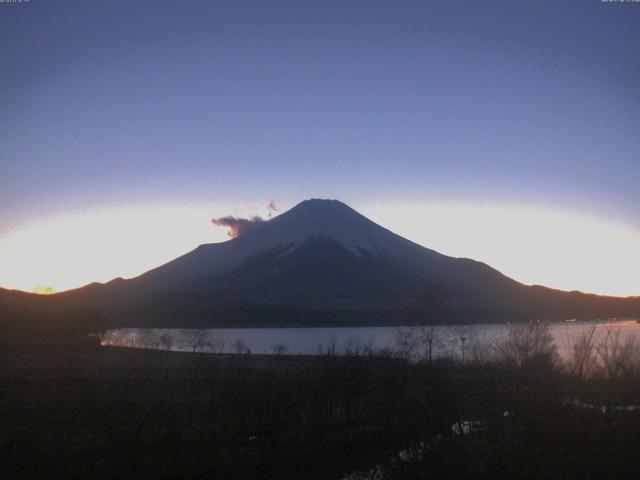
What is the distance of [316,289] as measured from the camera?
9400 cm

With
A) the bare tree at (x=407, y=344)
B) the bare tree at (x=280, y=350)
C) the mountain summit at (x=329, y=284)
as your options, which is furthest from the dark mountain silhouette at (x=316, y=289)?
the bare tree at (x=280, y=350)

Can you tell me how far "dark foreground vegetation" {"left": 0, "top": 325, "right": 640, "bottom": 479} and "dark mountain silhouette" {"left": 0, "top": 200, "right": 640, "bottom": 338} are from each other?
19939 mm

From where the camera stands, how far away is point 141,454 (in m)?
12.4

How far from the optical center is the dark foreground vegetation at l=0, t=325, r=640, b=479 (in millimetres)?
11867

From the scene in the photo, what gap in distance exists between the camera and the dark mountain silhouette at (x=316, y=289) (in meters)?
49.8

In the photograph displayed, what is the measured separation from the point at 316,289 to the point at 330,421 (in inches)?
2994

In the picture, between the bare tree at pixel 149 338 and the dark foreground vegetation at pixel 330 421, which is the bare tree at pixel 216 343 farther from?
the dark foreground vegetation at pixel 330 421

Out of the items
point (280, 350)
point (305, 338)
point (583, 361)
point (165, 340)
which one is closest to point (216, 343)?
point (165, 340)

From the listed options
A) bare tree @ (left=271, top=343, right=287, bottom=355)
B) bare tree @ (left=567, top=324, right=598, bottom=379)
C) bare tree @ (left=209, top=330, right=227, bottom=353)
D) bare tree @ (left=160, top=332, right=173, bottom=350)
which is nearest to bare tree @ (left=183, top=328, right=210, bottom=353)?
bare tree @ (left=209, top=330, right=227, bottom=353)

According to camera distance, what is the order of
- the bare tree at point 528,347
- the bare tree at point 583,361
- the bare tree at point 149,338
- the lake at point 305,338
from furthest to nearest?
1. the bare tree at point 149,338
2. the lake at point 305,338
3. the bare tree at point 528,347
4. the bare tree at point 583,361

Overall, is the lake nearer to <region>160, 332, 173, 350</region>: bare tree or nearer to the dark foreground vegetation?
<region>160, 332, 173, 350</region>: bare tree

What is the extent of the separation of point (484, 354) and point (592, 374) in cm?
687

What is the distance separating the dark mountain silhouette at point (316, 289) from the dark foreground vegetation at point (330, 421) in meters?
19.9

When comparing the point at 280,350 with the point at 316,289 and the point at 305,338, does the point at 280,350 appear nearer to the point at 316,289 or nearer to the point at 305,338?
the point at 305,338
